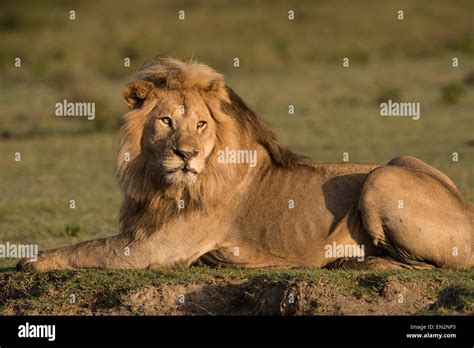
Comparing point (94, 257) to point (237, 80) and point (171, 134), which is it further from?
point (237, 80)

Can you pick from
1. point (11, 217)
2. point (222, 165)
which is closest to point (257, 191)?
point (222, 165)

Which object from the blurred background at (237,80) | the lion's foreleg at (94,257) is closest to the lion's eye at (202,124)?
the blurred background at (237,80)

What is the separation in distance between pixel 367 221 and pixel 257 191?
0.81 metres

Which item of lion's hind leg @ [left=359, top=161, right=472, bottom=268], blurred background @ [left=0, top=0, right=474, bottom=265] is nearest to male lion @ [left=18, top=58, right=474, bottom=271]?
lion's hind leg @ [left=359, top=161, right=472, bottom=268]

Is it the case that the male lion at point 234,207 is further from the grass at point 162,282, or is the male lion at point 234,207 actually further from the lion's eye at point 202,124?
the grass at point 162,282

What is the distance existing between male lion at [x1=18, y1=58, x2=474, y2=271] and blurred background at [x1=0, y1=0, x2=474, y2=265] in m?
0.63

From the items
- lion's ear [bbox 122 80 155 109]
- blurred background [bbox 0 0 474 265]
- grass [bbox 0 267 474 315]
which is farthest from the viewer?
blurred background [bbox 0 0 474 265]

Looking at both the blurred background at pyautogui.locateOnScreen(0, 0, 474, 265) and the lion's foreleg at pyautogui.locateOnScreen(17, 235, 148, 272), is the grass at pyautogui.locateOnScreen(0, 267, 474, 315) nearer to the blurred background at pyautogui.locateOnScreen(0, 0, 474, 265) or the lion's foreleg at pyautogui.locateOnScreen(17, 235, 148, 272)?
the lion's foreleg at pyautogui.locateOnScreen(17, 235, 148, 272)

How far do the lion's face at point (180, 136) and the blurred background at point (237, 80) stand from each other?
628 mm

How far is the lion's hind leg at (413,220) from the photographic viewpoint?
24.2 feet

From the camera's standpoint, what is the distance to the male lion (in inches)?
291

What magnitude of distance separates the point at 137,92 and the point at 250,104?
1417 cm
